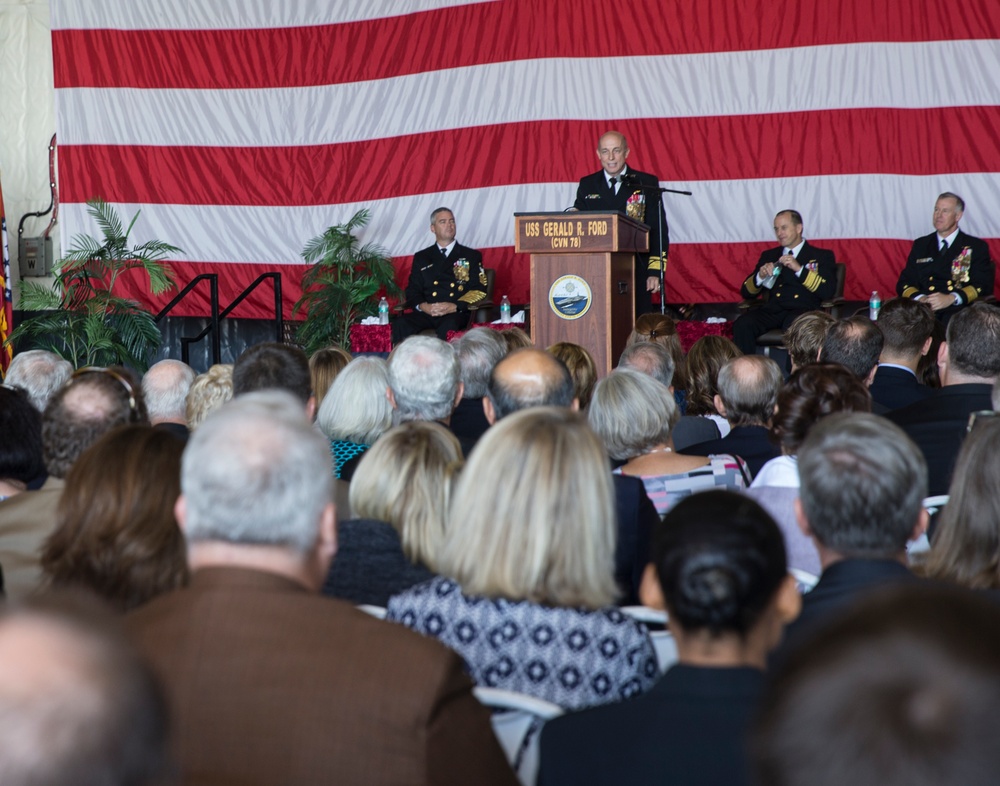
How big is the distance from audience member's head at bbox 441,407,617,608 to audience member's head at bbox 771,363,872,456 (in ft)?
3.58

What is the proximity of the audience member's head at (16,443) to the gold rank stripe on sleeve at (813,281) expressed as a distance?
16.3ft

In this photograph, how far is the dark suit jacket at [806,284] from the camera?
6.62m

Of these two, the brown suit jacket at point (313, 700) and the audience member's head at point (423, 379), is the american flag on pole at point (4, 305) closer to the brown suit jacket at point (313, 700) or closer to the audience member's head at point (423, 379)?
the audience member's head at point (423, 379)

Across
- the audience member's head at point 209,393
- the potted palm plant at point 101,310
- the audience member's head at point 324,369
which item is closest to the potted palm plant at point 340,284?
the potted palm plant at point 101,310

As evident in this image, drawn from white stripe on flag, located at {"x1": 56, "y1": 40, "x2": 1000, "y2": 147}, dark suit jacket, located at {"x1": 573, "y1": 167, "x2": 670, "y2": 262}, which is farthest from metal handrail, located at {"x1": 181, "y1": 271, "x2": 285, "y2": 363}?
dark suit jacket, located at {"x1": 573, "y1": 167, "x2": 670, "y2": 262}

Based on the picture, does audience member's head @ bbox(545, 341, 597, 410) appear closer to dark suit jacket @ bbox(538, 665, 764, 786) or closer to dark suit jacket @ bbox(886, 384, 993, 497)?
dark suit jacket @ bbox(886, 384, 993, 497)

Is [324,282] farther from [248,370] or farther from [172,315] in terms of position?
[248,370]

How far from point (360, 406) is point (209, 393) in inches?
20.0

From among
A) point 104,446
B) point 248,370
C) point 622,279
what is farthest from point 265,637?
point 622,279

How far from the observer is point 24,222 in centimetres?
875

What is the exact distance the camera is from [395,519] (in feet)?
6.62

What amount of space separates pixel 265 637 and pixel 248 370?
1949 millimetres

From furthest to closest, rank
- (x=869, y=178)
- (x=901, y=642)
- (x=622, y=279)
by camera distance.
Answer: (x=869, y=178), (x=622, y=279), (x=901, y=642)

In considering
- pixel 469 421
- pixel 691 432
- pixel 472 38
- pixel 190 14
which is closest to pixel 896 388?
pixel 691 432
